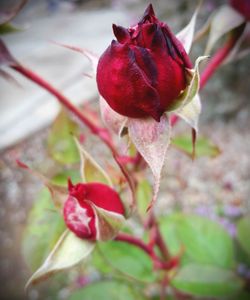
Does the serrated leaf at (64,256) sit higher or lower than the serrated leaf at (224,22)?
lower

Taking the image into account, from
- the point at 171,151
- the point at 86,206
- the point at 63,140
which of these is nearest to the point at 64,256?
the point at 86,206

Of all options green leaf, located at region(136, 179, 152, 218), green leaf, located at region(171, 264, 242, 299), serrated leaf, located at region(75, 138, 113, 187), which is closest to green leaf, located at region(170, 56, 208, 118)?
serrated leaf, located at region(75, 138, 113, 187)

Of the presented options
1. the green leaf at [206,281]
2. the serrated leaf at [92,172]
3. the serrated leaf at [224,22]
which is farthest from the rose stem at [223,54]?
the green leaf at [206,281]

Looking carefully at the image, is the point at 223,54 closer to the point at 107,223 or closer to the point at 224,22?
the point at 224,22

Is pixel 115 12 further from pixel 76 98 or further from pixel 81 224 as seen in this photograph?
pixel 81 224

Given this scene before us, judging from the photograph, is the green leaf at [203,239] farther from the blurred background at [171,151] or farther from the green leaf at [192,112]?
the green leaf at [192,112]

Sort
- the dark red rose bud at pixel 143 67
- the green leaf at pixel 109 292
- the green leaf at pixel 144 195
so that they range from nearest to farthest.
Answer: the dark red rose bud at pixel 143 67
the green leaf at pixel 144 195
the green leaf at pixel 109 292
